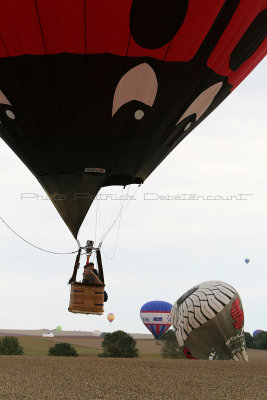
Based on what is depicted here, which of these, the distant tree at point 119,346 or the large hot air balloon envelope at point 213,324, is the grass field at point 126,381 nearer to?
the large hot air balloon envelope at point 213,324

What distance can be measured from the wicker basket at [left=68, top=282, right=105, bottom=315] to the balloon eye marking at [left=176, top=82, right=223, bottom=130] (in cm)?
451

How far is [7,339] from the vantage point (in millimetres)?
36531

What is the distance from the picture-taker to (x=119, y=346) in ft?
114

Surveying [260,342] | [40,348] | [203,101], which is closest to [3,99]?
[203,101]

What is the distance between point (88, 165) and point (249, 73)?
16.2 ft

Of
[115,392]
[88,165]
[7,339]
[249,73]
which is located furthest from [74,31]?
[7,339]

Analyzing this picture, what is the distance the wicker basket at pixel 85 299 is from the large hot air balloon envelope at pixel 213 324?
40.7 ft

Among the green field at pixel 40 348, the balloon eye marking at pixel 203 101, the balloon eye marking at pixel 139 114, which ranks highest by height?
the balloon eye marking at pixel 203 101

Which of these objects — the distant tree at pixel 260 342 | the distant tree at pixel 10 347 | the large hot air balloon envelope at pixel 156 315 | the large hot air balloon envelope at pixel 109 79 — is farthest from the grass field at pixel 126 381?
the distant tree at pixel 260 342

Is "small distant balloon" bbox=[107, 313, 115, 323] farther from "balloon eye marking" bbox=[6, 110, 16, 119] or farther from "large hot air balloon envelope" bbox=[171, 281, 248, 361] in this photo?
"balloon eye marking" bbox=[6, 110, 16, 119]

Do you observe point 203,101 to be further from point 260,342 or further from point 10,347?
point 260,342

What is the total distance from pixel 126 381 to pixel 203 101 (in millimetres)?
6698

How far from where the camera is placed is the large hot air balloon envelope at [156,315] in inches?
1887

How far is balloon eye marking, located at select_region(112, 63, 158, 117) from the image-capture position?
1002 cm
